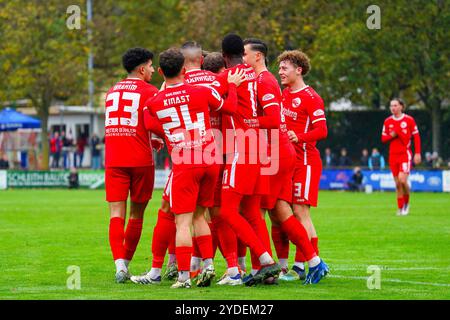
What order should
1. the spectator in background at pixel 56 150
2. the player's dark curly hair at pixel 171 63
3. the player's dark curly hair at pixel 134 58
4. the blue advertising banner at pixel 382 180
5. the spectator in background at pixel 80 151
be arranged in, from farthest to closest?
the spectator in background at pixel 80 151, the spectator in background at pixel 56 150, the blue advertising banner at pixel 382 180, the player's dark curly hair at pixel 134 58, the player's dark curly hair at pixel 171 63

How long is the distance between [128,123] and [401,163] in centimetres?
1396

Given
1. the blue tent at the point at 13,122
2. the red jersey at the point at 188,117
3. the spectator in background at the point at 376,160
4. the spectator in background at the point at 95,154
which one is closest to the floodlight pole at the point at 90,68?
the spectator in background at the point at 95,154

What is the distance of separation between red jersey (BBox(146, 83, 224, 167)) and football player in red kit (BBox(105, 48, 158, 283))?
1.09 m

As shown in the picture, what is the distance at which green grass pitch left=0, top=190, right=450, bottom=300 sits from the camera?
454 inches

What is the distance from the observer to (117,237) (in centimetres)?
1312

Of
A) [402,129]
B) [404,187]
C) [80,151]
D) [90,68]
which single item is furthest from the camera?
[90,68]

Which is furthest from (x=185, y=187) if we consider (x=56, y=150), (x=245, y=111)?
(x=56, y=150)

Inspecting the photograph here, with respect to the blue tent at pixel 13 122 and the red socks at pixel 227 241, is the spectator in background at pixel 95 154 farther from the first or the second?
the red socks at pixel 227 241

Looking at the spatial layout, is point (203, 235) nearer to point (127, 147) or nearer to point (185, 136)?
point (185, 136)

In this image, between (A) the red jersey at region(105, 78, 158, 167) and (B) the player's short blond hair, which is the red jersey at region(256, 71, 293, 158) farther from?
(A) the red jersey at region(105, 78, 158, 167)

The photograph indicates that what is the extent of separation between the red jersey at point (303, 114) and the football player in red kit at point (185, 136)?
1640 millimetres

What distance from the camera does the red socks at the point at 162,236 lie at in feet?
42.0

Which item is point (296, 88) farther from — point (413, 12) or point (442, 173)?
point (413, 12)

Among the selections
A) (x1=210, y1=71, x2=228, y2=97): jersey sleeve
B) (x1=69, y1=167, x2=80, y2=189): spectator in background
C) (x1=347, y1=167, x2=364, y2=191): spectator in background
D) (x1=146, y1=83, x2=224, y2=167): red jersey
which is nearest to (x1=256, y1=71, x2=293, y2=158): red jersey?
(x1=210, y1=71, x2=228, y2=97): jersey sleeve
